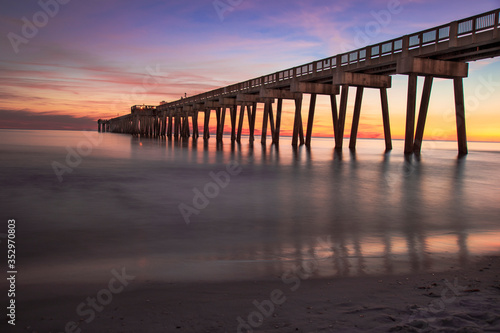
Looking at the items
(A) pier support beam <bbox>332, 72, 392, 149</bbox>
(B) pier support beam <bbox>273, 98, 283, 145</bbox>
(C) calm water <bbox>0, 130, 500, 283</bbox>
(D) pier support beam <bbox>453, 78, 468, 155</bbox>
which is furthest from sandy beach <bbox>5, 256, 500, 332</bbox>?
(B) pier support beam <bbox>273, 98, 283, 145</bbox>

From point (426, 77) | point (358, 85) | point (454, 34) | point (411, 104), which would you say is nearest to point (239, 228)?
point (454, 34)

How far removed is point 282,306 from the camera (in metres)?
3.48

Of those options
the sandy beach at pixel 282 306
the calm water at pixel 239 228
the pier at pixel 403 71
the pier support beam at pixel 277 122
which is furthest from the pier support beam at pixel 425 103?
the sandy beach at pixel 282 306

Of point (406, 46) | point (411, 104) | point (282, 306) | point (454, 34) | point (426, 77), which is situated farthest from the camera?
point (411, 104)

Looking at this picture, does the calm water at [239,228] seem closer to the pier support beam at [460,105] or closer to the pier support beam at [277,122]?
the pier support beam at [460,105]

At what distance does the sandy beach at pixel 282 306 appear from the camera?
310cm

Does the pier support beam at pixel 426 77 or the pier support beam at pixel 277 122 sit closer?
the pier support beam at pixel 426 77

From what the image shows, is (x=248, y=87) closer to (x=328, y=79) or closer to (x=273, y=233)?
(x=328, y=79)

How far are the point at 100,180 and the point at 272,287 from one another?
10.5m

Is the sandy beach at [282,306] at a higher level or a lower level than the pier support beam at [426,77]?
lower

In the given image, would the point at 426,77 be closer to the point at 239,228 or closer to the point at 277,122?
the point at 277,122

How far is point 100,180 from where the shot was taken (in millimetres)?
13148

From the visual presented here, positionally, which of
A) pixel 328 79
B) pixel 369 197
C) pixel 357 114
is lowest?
pixel 369 197

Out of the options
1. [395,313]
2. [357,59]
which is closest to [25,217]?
[395,313]
